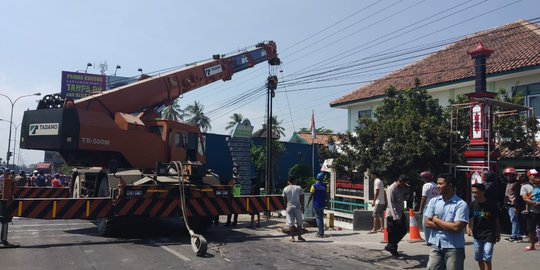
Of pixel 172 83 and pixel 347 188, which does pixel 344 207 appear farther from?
pixel 172 83

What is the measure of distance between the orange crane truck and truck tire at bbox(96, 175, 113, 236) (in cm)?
2

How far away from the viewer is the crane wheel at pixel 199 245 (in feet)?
30.4

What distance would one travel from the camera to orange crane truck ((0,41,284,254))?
11.0 meters

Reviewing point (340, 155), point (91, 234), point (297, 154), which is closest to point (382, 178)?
point (340, 155)

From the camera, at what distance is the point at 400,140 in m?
13.8

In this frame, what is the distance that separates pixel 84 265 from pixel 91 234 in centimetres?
440

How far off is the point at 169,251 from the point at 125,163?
14.4 feet

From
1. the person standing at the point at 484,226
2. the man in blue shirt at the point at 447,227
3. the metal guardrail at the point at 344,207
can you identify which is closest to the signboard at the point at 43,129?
the metal guardrail at the point at 344,207

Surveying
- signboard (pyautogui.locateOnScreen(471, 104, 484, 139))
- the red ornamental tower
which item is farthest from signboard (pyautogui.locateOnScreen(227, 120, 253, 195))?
signboard (pyautogui.locateOnScreen(471, 104, 484, 139))

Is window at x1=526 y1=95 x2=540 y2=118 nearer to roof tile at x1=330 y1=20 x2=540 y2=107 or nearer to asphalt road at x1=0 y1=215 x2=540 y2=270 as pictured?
roof tile at x1=330 y1=20 x2=540 y2=107

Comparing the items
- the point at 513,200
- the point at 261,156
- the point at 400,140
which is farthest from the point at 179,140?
the point at 261,156

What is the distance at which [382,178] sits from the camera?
560 inches

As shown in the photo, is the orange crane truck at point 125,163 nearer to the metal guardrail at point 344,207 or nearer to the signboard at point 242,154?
the metal guardrail at point 344,207

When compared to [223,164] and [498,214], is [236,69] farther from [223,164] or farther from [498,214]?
[498,214]
